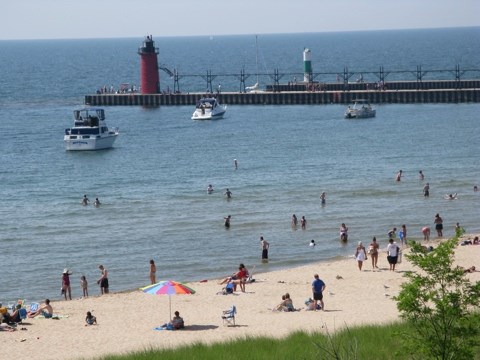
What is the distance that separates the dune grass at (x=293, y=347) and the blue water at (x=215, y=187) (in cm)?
1319

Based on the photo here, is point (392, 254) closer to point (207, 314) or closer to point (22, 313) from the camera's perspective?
point (207, 314)

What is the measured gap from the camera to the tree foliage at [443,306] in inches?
746

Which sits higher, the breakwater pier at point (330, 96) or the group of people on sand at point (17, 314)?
the breakwater pier at point (330, 96)

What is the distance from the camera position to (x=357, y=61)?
631ft

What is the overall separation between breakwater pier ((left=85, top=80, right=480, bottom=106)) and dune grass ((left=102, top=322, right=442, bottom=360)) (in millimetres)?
75045

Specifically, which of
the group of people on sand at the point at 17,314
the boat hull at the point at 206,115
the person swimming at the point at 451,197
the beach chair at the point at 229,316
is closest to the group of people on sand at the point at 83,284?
the group of people on sand at the point at 17,314

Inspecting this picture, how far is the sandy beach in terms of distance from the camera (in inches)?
1078

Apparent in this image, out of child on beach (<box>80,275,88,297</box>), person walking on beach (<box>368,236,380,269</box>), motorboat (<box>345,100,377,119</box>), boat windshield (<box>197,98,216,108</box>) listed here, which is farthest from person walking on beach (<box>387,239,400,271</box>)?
boat windshield (<box>197,98,216,108</box>)

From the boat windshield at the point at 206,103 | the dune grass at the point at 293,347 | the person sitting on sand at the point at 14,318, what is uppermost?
the boat windshield at the point at 206,103

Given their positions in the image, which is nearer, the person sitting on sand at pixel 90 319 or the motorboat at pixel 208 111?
the person sitting on sand at pixel 90 319

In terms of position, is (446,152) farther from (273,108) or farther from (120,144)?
(273,108)

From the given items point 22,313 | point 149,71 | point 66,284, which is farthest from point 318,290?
point 149,71

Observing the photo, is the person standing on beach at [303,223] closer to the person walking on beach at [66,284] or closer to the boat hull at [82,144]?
the person walking on beach at [66,284]

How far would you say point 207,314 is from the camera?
3078cm
